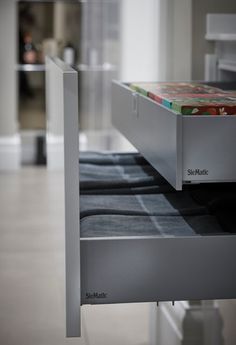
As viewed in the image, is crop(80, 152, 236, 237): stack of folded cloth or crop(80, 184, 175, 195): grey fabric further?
crop(80, 184, 175, 195): grey fabric

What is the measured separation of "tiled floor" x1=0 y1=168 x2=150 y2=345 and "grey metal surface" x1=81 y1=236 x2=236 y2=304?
39 cm

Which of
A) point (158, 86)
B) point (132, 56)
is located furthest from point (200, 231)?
point (132, 56)

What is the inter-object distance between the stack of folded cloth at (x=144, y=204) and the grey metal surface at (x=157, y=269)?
74 millimetres

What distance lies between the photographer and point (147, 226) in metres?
2.08

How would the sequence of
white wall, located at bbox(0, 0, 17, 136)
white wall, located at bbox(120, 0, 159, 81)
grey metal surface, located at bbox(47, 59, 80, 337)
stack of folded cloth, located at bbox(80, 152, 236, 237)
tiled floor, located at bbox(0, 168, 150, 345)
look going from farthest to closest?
white wall, located at bbox(0, 0, 17, 136), white wall, located at bbox(120, 0, 159, 81), tiled floor, located at bbox(0, 168, 150, 345), stack of folded cloth, located at bbox(80, 152, 236, 237), grey metal surface, located at bbox(47, 59, 80, 337)

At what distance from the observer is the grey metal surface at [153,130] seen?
183cm

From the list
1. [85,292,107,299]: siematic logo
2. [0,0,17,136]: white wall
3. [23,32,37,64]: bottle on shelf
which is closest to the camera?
[85,292,107,299]: siematic logo

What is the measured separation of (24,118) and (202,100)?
4.55 meters

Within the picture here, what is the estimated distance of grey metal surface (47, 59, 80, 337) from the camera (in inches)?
71.2

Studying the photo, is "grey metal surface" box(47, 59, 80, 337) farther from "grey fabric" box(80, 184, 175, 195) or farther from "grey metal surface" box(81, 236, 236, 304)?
"grey fabric" box(80, 184, 175, 195)

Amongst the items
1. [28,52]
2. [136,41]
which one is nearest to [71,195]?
[136,41]

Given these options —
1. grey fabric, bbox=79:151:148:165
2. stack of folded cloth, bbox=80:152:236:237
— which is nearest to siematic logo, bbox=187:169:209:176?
stack of folded cloth, bbox=80:152:236:237

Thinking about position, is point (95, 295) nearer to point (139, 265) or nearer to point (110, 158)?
point (139, 265)

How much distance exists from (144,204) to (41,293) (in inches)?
47.5
